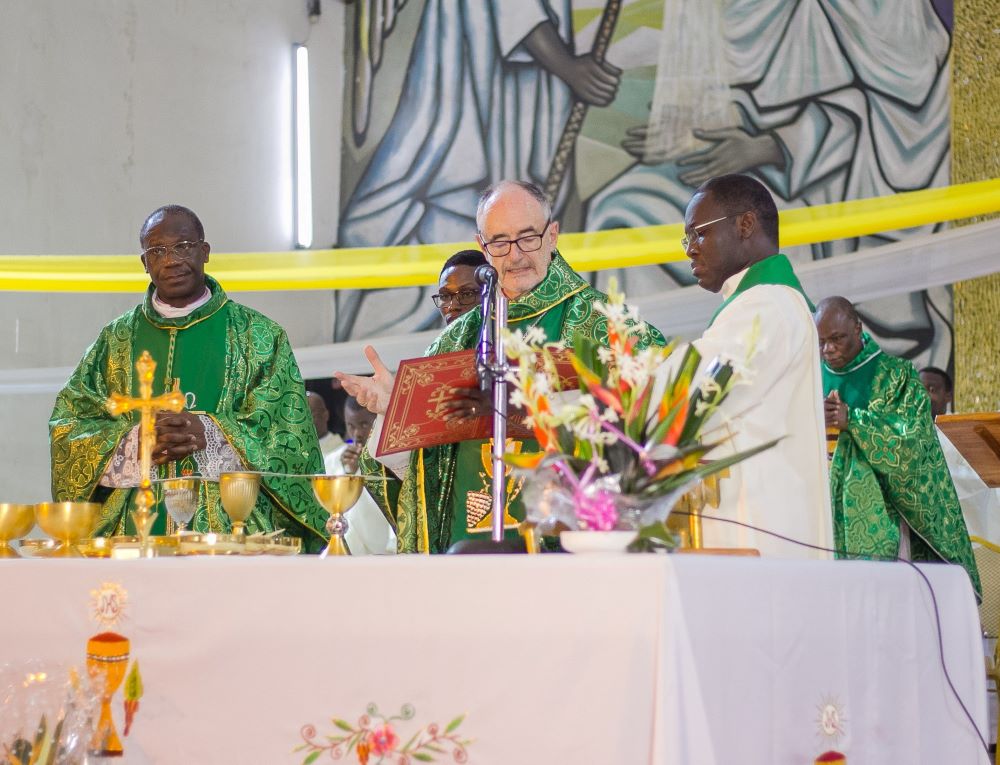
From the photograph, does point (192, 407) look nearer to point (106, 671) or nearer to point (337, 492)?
point (337, 492)

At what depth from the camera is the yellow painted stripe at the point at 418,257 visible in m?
8.19

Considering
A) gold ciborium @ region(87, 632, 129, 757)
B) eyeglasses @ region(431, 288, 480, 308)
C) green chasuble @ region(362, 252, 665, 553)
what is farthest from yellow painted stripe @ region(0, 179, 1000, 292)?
gold ciborium @ region(87, 632, 129, 757)

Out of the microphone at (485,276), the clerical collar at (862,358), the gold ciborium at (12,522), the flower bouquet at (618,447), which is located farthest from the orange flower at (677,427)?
the clerical collar at (862,358)

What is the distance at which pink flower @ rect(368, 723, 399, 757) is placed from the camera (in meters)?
2.47

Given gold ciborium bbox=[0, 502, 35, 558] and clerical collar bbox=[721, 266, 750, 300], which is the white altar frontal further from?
clerical collar bbox=[721, 266, 750, 300]

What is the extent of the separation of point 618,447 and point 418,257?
681 centimetres

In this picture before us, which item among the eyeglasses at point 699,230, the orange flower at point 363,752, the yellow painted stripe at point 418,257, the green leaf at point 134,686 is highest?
the yellow painted stripe at point 418,257

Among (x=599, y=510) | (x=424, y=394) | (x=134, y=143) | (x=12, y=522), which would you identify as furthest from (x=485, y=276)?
(x=134, y=143)

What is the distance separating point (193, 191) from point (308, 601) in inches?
296

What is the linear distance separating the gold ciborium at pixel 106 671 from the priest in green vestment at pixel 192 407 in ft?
4.35

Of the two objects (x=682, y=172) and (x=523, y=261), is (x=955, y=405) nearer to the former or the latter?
(x=682, y=172)

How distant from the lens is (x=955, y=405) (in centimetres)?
886

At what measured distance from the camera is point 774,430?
134 inches

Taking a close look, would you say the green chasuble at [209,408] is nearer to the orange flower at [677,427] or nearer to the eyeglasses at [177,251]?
the eyeglasses at [177,251]
